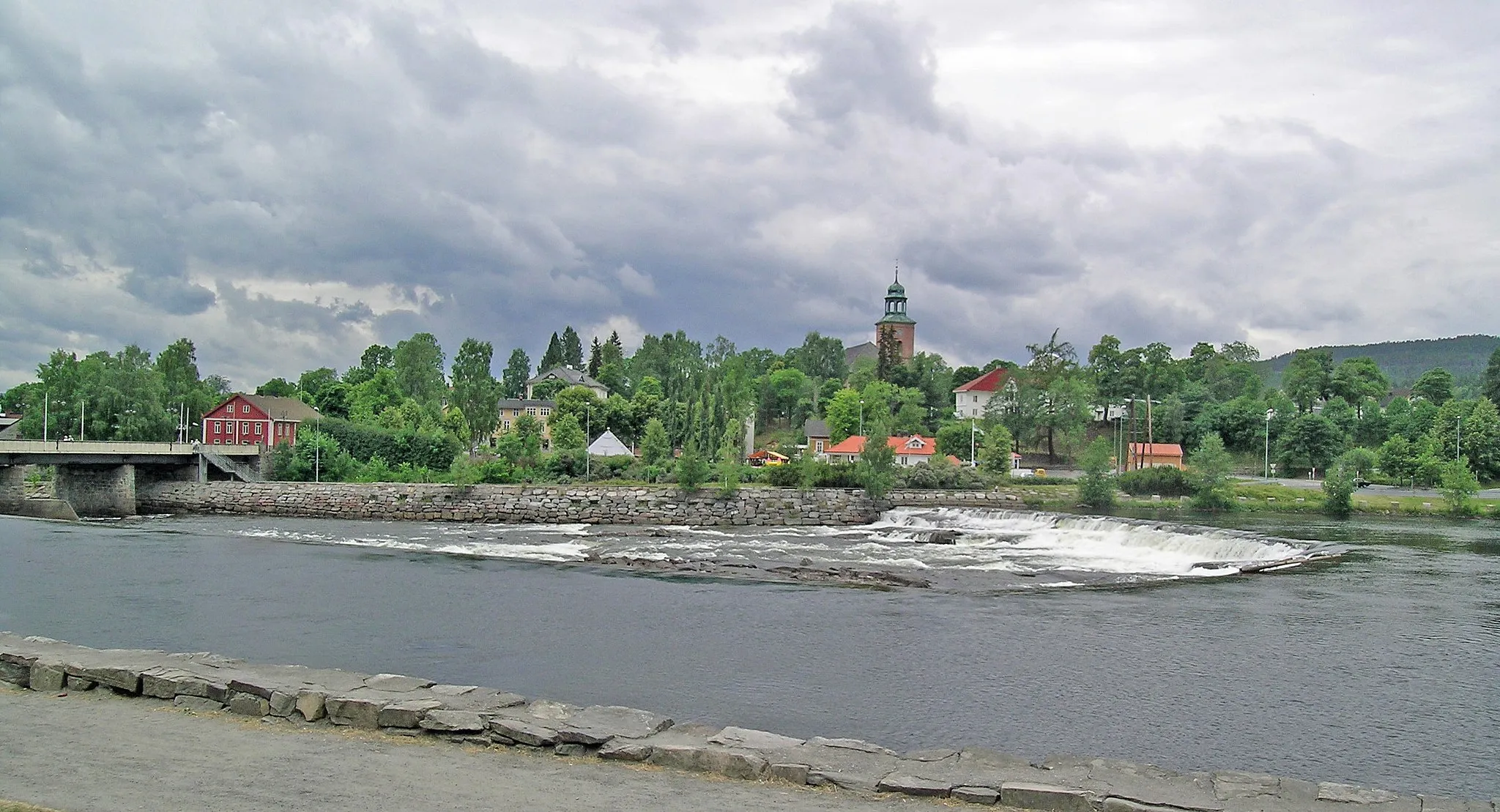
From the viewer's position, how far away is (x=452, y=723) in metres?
11.2

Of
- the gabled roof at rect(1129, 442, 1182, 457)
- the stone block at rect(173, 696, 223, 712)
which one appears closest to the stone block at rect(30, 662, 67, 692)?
the stone block at rect(173, 696, 223, 712)

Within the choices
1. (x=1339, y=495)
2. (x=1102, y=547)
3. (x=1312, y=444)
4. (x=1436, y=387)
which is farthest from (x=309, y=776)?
(x=1436, y=387)

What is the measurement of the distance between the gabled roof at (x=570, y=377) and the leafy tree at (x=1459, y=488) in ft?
328

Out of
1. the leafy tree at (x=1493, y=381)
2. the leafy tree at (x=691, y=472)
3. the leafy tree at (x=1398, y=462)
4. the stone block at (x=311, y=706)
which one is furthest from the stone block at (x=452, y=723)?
the leafy tree at (x=1493, y=381)

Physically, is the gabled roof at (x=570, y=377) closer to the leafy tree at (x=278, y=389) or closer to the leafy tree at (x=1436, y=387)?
the leafy tree at (x=278, y=389)

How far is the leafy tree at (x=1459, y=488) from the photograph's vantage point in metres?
56.8

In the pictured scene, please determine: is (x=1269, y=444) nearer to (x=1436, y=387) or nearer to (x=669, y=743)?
(x=1436, y=387)

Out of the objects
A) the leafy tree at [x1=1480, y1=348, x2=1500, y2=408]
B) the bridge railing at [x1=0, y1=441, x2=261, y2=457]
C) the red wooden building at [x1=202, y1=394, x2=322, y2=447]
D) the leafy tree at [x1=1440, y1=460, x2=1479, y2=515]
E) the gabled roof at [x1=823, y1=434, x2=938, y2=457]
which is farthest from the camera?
the leafy tree at [x1=1480, y1=348, x2=1500, y2=408]

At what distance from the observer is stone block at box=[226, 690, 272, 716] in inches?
469

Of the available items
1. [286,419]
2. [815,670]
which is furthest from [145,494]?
[815,670]

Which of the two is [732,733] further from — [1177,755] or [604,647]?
[604,647]

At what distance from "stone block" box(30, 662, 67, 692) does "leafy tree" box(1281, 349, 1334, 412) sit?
115 meters

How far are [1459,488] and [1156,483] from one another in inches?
666

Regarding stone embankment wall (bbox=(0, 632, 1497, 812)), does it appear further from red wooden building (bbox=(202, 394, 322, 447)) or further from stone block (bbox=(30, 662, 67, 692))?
red wooden building (bbox=(202, 394, 322, 447))
